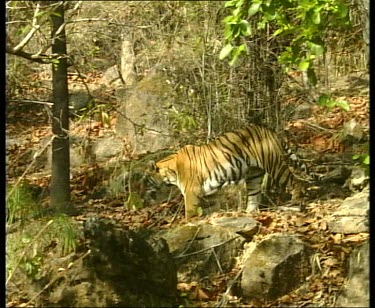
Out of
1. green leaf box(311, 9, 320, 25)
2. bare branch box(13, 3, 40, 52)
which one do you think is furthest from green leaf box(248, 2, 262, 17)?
bare branch box(13, 3, 40, 52)

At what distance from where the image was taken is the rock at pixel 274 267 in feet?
9.85

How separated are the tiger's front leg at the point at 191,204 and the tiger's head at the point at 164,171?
93mm

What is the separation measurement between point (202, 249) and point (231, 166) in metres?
0.47

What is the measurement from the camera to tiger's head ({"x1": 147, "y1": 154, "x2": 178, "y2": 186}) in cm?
319

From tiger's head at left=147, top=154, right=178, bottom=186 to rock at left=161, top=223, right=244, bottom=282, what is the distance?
0.23 m

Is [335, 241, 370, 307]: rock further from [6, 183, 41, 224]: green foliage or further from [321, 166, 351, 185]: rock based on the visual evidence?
[6, 183, 41, 224]: green foliage

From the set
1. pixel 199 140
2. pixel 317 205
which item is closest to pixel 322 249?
pixel 317 205

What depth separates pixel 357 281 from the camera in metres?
2.94

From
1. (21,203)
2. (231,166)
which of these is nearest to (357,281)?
(231,166)

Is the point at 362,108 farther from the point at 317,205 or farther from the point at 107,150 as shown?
the point at 107,150

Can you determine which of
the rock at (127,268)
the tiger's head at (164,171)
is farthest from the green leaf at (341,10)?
the rock at (127,268)

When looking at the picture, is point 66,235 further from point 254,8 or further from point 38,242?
point 254,8

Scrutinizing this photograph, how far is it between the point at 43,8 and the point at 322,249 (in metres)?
1.59
